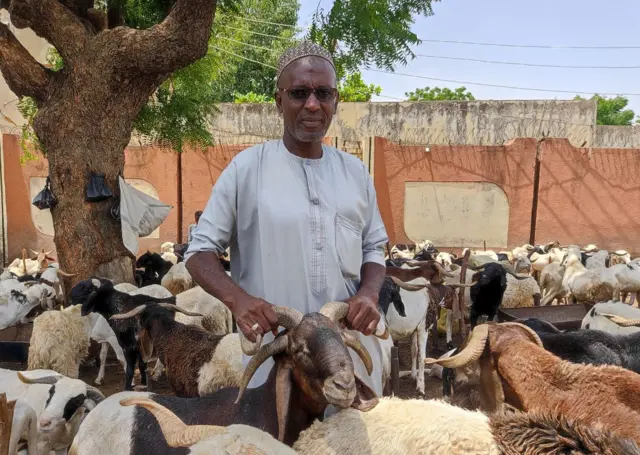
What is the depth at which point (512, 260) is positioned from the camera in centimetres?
1205

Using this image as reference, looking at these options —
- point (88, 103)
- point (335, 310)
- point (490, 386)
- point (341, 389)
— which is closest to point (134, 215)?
point (88, 103)

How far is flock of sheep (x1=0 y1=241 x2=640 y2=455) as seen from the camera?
2074 millimetres

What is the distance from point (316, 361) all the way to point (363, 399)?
39 centimetres

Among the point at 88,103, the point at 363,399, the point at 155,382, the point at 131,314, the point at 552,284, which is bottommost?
the point at 155,382

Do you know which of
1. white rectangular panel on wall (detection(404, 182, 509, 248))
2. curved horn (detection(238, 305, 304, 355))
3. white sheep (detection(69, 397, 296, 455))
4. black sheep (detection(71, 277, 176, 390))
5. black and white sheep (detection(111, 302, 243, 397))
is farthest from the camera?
white rectangular panel on wall (detection(404, 182, 509, 248))

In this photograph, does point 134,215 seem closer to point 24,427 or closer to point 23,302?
point 23,302

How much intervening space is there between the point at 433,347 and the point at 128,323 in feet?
16.2

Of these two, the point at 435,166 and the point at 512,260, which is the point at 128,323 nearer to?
the point at 512,260

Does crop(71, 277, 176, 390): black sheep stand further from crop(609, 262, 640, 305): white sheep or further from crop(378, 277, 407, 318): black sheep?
crop(609, 262, 640, 305): white sheep

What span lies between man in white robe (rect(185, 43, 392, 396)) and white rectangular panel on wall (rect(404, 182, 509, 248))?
42.4 ft

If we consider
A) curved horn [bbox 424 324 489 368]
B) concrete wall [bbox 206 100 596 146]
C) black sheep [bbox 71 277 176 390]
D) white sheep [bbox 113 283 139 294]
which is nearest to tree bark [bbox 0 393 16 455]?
curved horn [bbox 424 324 489 368]

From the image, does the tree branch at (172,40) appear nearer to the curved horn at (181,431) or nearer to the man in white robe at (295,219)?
the man in white robe at (295,219)

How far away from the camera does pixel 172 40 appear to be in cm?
658

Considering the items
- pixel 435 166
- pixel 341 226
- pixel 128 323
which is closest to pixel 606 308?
pixel 341 226
